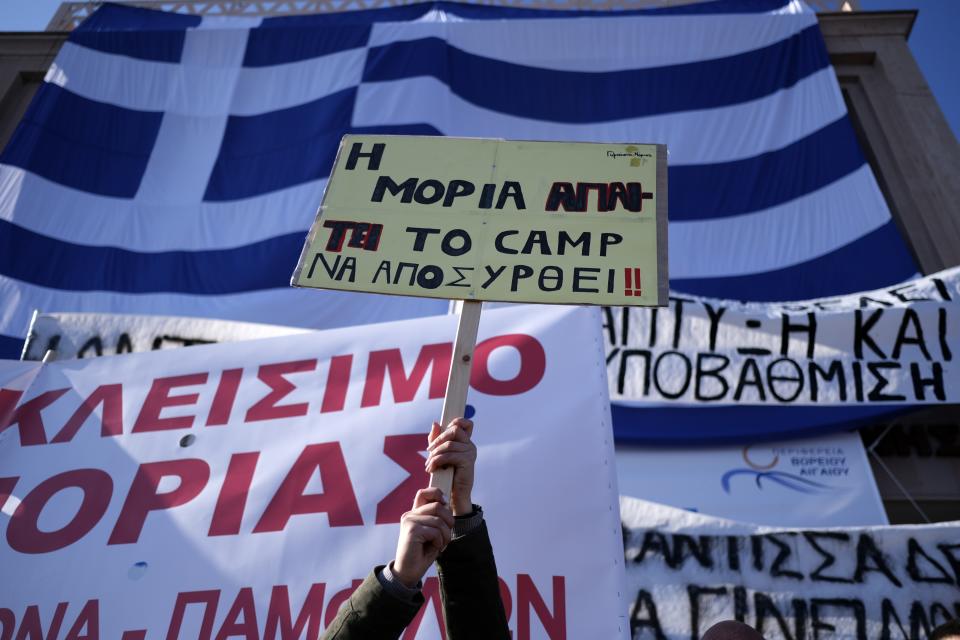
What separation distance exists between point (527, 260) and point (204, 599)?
1.25 metres

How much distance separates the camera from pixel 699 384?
419 centimetres

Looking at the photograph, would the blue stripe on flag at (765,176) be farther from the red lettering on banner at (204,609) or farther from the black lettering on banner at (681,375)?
the red lettering on banner at (204,609)

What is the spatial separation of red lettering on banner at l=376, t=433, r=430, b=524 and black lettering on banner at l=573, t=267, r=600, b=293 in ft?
2.56

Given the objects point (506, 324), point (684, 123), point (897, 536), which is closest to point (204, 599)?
point (506, 324)

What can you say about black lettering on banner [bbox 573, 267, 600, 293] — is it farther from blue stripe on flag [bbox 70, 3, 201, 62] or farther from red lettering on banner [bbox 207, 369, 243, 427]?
blue stripe on flag [bbox 70, 3, 201, 62]

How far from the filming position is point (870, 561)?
9.80ft

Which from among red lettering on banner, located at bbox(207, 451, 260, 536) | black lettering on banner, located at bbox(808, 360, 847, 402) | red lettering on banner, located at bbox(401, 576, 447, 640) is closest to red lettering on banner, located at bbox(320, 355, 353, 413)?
red lettering on banner, located at bbox(207, 451, 260, 536)

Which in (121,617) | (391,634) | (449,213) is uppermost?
(449,213)

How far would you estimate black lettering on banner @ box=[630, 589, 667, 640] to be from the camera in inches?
115

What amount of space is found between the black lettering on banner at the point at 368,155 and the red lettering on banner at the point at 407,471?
0.79 m

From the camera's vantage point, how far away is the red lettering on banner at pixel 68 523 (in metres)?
2.44

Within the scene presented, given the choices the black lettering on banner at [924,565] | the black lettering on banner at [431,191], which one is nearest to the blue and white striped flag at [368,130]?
the black lettering on banner at [924,565]

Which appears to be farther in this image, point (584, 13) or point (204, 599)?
point (584, 13)

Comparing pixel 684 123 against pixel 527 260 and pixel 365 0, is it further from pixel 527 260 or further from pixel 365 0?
pixel 527 260
